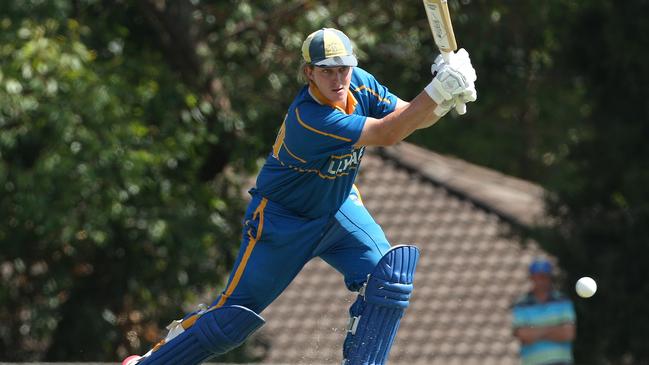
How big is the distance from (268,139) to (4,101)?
231 cm

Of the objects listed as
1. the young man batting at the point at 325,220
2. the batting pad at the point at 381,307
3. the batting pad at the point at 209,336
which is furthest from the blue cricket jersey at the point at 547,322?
the batting pad at the point at 209,336

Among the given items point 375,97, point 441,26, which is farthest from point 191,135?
point 441,26

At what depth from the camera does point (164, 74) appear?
32.9 feet

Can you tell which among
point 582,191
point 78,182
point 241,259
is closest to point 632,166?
point 582,191

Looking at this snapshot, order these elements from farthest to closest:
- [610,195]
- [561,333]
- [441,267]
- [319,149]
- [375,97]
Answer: [441,267], [610,195], [561,333], [375,97], [319,149]

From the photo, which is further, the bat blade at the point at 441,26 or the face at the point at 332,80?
the face at the point at 332,80

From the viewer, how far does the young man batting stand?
5.29 m

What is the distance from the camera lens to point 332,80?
5.38 metres

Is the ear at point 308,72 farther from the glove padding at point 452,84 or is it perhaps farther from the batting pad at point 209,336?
the batting pad at point 209,336

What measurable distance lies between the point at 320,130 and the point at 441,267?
26.2ft

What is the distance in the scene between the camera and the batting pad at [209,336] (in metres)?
5.47

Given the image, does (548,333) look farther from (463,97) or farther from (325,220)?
(463,97)

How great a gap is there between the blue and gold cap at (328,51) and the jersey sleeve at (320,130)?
0.18m

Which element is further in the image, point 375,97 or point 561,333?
point 561,333
